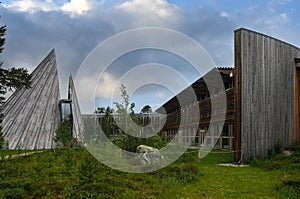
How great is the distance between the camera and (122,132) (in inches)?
388

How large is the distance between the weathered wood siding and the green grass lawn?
123 inches

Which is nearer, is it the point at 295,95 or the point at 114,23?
the point at 114,23

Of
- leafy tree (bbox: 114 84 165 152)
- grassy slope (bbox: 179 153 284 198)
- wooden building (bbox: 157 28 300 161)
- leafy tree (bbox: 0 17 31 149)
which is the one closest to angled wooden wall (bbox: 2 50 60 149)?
leafy tree (bbox: 0 17 31 149)

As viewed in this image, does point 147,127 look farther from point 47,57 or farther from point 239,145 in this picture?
point 47,57

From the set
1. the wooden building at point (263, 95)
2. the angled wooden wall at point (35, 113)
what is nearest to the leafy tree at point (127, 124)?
the wooden building at point (263, 95)

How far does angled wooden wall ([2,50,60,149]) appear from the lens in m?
21.7

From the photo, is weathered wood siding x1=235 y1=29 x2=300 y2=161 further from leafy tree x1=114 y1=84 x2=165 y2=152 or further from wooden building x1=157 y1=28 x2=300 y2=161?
leafy tree x1=114 y1=84 x2=165 y2=152

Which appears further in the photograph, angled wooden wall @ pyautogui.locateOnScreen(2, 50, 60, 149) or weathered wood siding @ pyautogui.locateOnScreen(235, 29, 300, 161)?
angled wooden wall @ pyautogui.locateOnScreen(2, 50, 60, 149)

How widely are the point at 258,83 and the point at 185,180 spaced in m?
6.49

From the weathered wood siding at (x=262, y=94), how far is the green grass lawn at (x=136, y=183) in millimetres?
3131

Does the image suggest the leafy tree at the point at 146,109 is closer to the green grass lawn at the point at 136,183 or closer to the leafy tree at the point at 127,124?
the leafy tree at the point at 127,124

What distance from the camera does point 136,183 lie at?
7.14 metres

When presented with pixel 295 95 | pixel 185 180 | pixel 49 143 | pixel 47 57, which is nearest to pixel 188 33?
pixel 185 180

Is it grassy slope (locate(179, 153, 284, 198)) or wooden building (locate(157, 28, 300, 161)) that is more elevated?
wooden building (locate(157, 28, 300, 161))
